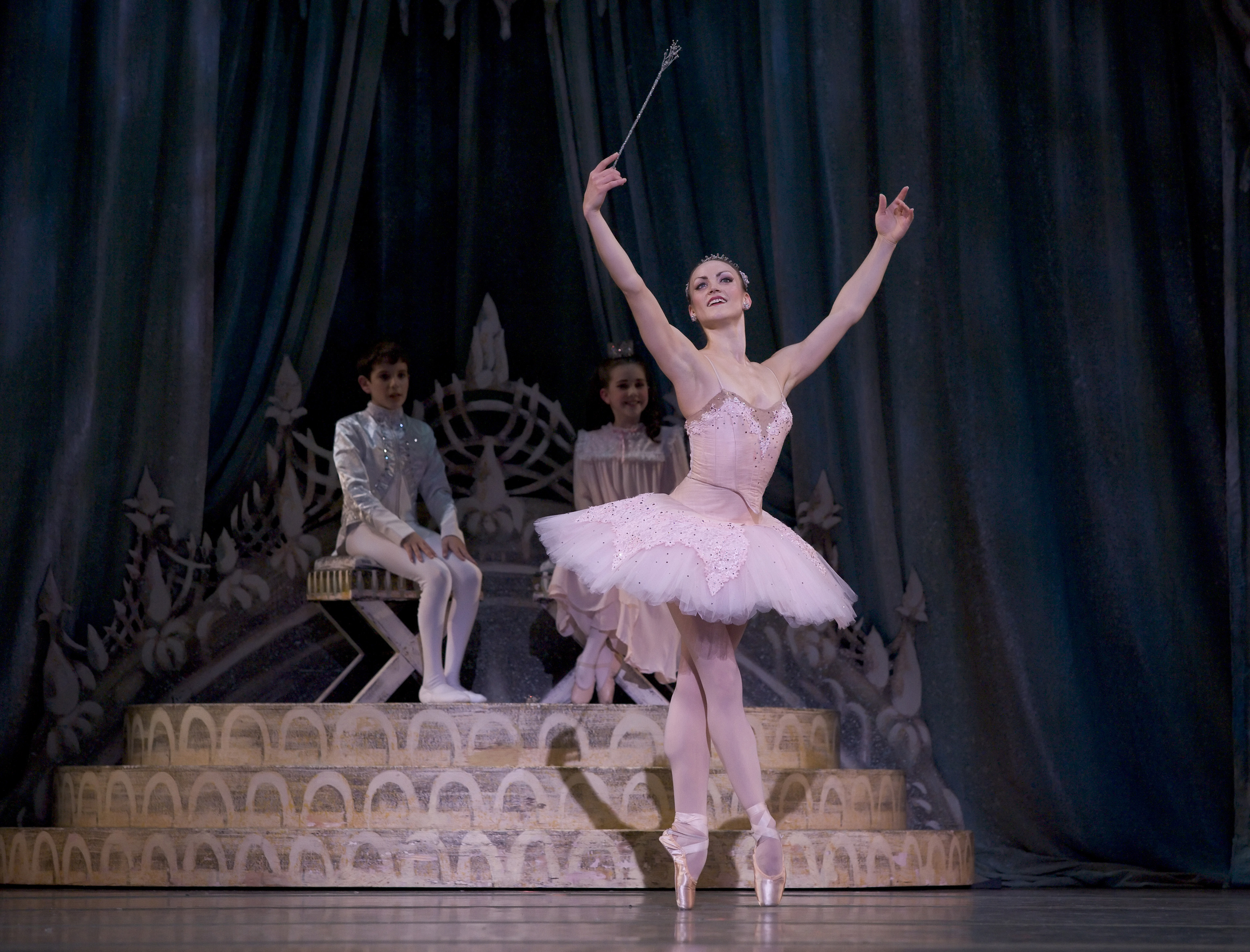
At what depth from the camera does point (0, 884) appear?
388 cm

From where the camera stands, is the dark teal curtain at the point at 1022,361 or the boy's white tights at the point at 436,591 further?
the dark teal curtain at the point at 1022,361

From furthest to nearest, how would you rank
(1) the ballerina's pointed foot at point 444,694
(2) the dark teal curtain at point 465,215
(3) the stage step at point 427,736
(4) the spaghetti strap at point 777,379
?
(2) the dark teal curtain at point 465,215 → (1) the ballerina's pointed foot at point 444,694 → (3) the stage step at point 427,736 → (4) the spaghetti strap at point 777,379

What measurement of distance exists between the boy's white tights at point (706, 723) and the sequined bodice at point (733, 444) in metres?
0.32

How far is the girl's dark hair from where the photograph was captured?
4879 millimetres

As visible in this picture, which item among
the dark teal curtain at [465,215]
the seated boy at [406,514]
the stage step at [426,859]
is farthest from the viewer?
the dark teal curtain at [465,215]

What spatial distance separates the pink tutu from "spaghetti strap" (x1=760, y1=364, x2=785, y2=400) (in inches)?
11.8

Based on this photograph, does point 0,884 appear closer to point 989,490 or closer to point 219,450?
point 219,450

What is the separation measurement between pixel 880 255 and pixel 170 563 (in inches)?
107

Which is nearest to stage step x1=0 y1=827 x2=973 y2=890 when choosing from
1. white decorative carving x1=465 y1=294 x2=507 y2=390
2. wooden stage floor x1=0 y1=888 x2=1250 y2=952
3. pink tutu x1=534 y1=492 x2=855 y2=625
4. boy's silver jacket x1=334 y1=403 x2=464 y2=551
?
wooden stage floor x1=0 y1=888 x2=1250 y2=952

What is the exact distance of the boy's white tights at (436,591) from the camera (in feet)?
14.9

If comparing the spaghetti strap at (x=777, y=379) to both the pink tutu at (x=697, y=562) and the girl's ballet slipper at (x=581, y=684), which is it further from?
the girl's ballet slipper at (x=581, y=684)

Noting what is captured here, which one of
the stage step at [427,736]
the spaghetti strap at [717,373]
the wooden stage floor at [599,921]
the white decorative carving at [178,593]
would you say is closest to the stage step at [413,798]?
the stage step at [427,736]

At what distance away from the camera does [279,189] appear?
17.6 ft

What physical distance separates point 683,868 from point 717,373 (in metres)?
1.11
